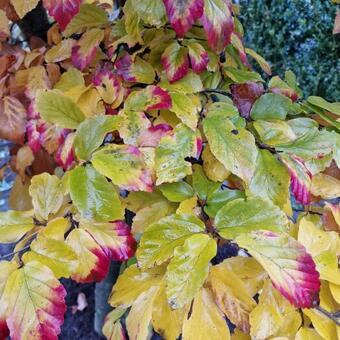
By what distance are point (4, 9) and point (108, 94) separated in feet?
0.87

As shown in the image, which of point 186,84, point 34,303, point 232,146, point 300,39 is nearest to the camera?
point 34,303

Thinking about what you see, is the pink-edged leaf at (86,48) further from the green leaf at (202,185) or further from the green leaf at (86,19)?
the green leaf at (202,185)

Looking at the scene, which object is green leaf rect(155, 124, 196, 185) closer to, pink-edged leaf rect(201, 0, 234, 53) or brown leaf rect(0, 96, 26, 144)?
pink-edged leaf rect(201, 0, 234, 53)

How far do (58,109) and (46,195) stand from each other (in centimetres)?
12

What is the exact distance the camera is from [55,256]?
1.48 feet

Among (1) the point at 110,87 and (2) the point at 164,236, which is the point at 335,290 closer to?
(2) the point at 164,236

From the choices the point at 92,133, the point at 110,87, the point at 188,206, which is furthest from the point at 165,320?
the point at 110,87

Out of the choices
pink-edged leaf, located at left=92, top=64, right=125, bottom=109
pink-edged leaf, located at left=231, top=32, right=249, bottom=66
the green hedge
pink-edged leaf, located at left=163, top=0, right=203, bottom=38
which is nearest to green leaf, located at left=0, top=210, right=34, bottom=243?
pink-edged leaf, located at left=92, top=64, right=125, bottom=109

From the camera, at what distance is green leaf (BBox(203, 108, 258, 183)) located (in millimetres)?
497

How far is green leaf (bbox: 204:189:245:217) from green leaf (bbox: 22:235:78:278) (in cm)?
17

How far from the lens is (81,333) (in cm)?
137

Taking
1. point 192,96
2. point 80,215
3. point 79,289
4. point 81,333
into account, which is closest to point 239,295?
point 80,215

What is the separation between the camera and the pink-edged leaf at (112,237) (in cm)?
49

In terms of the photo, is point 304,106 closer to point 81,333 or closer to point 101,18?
point 101,18
